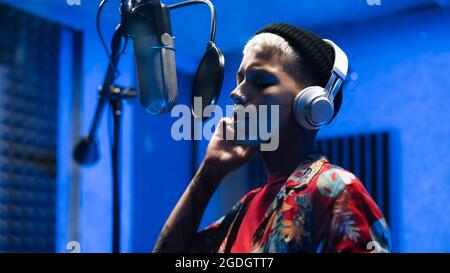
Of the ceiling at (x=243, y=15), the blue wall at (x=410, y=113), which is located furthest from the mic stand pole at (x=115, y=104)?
the blue wall at (x=410, y=113)

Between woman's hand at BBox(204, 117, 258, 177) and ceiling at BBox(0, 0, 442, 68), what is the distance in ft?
0.84

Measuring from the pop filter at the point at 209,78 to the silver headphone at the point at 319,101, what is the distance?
6.7 inches

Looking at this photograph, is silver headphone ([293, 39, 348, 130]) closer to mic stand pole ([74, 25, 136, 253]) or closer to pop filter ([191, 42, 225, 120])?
pop filter ([191, 42, 225, 120])

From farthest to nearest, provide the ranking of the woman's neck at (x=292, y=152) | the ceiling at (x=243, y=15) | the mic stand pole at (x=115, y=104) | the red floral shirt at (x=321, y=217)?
the ceiling at (x=243, y=15) → the mic stand pole at (x=115, y=104) → the woman's neck at (x=292, y=152) → the red floral shirt at (x=321, y=217)

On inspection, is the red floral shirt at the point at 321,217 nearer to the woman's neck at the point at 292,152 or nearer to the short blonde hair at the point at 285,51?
the woman's neck at the point at 292,152

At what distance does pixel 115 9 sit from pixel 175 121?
0.33 meters

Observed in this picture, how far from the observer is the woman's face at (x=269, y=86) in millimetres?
1312

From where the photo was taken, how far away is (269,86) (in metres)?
1.32

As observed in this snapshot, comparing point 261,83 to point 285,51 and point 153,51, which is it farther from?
point 153,51

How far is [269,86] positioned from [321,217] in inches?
12.1

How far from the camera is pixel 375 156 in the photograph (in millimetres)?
2992

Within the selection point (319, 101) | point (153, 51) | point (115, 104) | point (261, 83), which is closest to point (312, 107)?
point (319, 101)
